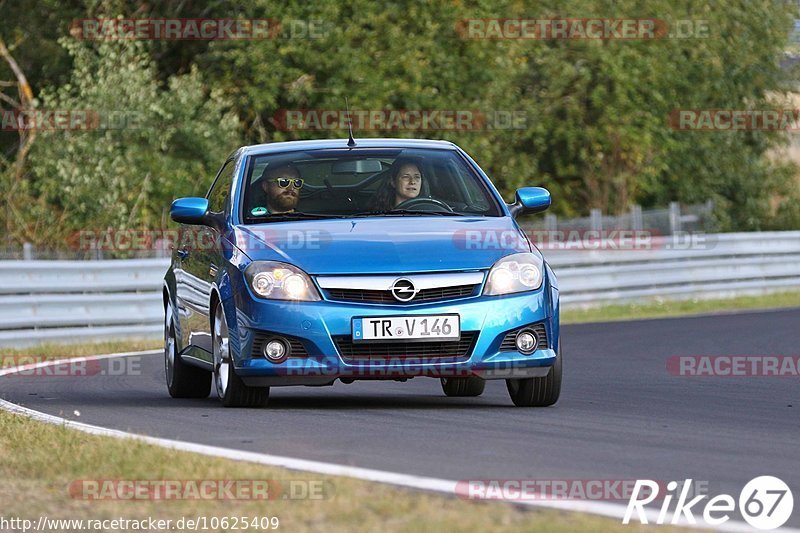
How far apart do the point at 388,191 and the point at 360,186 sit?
17 centimetres

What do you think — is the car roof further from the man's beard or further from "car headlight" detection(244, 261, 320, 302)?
"car headlight" detection(244, 261, 320, 302)

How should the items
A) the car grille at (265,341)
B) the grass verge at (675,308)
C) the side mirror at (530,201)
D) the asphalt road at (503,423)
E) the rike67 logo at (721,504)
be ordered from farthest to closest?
1. the grass verge at (675,308)
2. the side mirror at (530,201)
3. the car grille at (265,341)
4. the asphalt road at (503,423)
5. the rike67 logo at (721,504)

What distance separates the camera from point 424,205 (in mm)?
10766

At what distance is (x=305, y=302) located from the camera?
380 inches

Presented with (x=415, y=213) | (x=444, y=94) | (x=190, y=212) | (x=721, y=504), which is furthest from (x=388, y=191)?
(x=444, y=94)

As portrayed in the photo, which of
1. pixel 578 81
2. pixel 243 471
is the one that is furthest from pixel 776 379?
pixel 578 81

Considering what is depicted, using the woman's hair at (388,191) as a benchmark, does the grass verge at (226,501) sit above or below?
below

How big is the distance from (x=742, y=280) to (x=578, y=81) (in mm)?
10815

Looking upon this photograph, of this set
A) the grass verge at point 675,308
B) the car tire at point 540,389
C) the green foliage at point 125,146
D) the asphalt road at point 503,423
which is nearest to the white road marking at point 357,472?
the asphalt road at point 503,423

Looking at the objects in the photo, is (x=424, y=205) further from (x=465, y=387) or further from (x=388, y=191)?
(x=465, y=387)

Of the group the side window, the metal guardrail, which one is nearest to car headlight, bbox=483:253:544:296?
the side window

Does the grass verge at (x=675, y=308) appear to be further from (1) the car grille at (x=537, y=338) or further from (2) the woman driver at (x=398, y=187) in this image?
(1) the car grille at (x=537, y=338)

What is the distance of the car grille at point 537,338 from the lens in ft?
32.2

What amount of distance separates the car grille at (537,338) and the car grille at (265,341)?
3.54 ft
